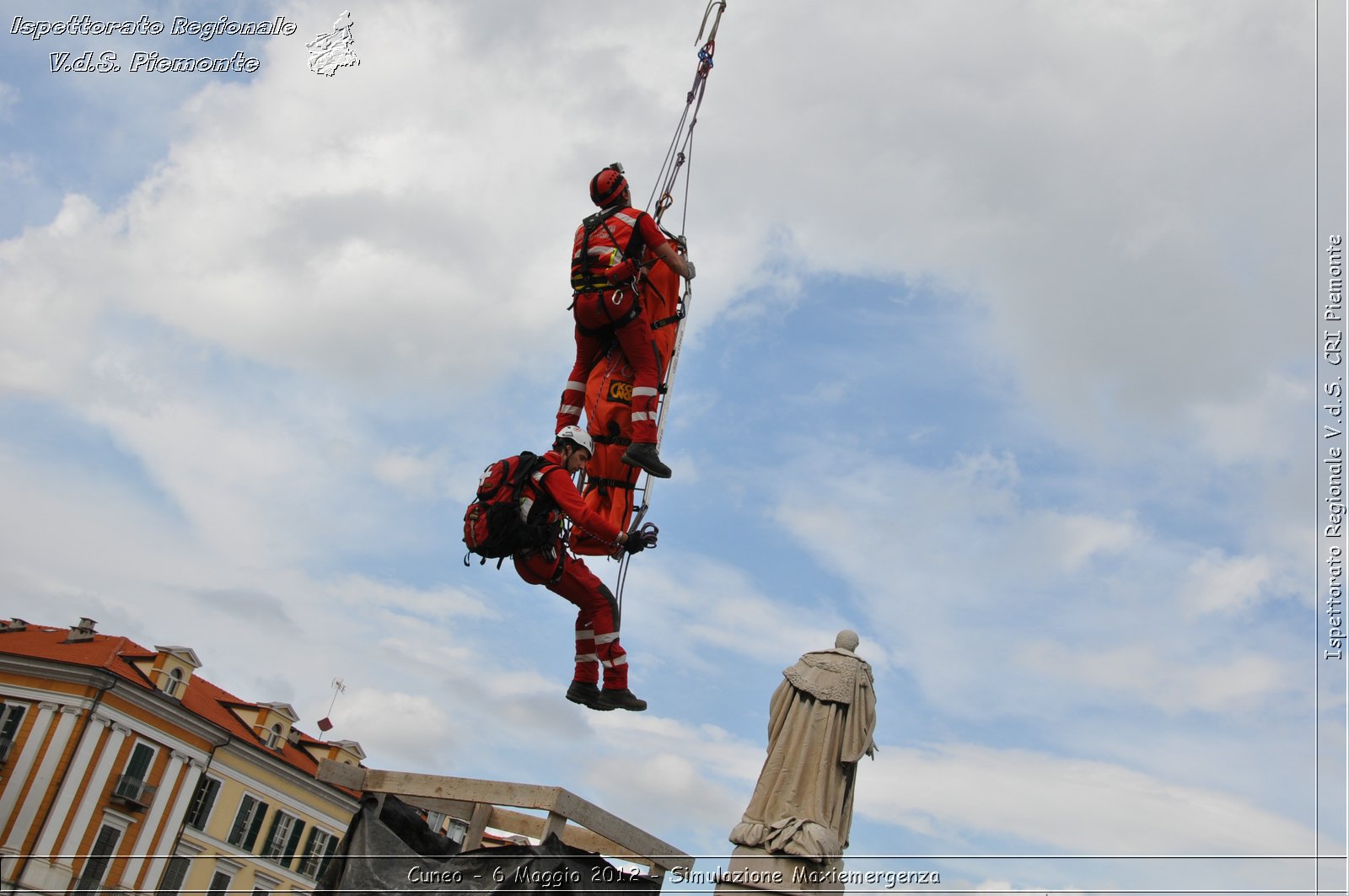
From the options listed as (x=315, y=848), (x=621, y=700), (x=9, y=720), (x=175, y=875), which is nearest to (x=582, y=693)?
(x=621, y=700)

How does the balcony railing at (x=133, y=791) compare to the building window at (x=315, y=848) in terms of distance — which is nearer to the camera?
the building window at (x=315, y=848)

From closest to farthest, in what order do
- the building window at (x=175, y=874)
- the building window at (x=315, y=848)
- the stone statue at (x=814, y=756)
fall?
1. the stone statue at (x=814, y=756)
2. the building window at (x=315, y=848)
3. the building window at (x=175, y=874)

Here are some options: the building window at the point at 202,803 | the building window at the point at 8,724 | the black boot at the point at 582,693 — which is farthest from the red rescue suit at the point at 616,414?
the building window at the point at 202,803

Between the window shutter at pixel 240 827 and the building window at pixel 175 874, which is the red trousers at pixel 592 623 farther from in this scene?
the building window at pixel 175 874

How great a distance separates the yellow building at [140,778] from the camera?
3844 centimetres

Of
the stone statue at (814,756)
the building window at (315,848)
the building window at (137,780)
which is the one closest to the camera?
the stone statue at (814,756)

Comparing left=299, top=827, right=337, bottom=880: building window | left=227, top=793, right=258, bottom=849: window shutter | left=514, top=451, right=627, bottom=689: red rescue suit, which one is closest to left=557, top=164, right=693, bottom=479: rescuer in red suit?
left=514, top=451, right=627, bottom=689: red rescue suit

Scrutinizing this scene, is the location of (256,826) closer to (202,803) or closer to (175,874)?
(202,803)

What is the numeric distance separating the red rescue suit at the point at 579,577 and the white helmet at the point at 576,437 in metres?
0.14

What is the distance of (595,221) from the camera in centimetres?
1060

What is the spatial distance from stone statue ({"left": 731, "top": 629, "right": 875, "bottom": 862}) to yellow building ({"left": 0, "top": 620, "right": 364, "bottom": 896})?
32496 millimetres

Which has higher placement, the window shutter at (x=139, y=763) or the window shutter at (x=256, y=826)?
the window shutter at (x=139, y=763)

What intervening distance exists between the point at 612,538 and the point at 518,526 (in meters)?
0.78

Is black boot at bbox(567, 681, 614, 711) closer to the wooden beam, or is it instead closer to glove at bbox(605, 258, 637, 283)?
the wooden beam
